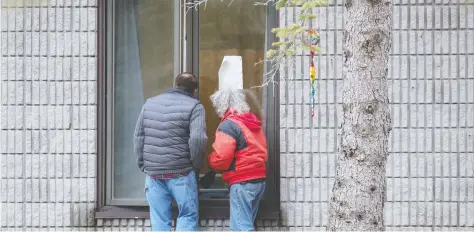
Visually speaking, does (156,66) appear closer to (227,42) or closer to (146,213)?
(227,42)

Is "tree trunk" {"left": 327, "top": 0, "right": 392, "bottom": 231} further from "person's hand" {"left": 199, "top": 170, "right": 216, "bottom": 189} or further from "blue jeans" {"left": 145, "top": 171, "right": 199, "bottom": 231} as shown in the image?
"person's hand" {"left": 199, "top": 170, "right": 216, "bottom": 189}

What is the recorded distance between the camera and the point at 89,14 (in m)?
6.75

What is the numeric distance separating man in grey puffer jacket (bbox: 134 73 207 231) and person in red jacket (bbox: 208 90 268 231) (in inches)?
7.1

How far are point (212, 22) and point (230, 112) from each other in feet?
3.71

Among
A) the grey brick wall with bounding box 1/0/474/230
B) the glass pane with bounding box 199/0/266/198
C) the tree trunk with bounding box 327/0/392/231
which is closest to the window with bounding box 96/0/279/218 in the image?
the glass pane with bounding box 199/0/266/198

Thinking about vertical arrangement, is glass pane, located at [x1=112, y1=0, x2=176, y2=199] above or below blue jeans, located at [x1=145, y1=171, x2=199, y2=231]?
above

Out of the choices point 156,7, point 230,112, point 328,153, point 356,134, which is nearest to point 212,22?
point 156,7

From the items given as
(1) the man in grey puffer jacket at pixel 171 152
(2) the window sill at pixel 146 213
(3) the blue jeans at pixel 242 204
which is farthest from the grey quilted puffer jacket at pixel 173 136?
(2) the window sill at pixel 146 213

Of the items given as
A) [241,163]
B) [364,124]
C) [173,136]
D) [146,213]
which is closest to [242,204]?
[241,163]

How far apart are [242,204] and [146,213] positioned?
3.77 feet

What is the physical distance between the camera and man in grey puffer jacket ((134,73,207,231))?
5969 mm

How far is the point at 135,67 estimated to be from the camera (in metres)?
7.00

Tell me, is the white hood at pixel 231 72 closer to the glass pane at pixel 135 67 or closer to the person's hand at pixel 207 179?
the glass pane at pixel 135 67

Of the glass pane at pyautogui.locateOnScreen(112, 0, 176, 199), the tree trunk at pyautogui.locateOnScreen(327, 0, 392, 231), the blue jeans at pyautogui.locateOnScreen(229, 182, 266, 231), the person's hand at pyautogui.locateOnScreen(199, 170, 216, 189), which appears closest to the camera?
the tree trunk at pyautogui.locateOnScreen(327, 0, 392, 231)
